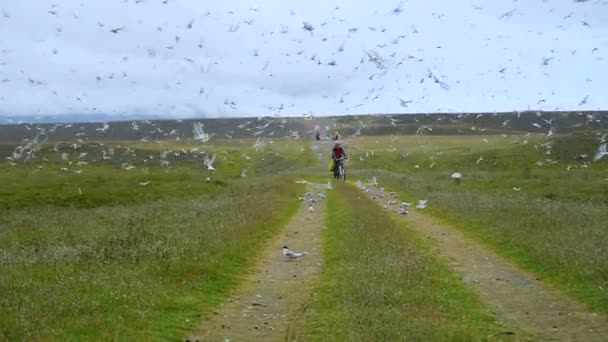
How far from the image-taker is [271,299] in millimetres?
15539

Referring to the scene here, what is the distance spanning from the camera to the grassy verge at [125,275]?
1195 centimetres

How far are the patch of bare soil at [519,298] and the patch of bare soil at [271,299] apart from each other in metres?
3.90

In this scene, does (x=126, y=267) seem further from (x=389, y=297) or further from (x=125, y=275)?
(x=389, y=297)

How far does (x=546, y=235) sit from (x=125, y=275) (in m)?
12.6

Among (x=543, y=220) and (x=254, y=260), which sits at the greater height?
(x=543, y=220)

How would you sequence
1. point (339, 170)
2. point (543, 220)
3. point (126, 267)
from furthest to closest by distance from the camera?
point (339, 170), point (543, 220), point (126, 267)

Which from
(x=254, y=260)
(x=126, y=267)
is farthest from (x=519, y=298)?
(x=126, y=267)

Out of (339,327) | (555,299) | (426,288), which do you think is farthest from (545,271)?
(339,327)

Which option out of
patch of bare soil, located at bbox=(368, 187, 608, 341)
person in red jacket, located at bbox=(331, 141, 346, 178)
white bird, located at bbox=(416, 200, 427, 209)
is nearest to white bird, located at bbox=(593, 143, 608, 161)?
person in red jacket, located at bbox=(331, 141, 346, 178)

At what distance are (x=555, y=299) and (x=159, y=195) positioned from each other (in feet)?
145

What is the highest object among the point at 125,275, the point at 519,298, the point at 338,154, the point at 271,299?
the point at 338,154

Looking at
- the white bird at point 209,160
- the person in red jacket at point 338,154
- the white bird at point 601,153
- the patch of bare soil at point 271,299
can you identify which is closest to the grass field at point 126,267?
the patch of bare soil at point 271,299

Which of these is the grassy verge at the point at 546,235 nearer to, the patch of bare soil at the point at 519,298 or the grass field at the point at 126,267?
the patch of bare soil at the point at 519,298

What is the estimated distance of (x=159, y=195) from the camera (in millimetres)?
55500
